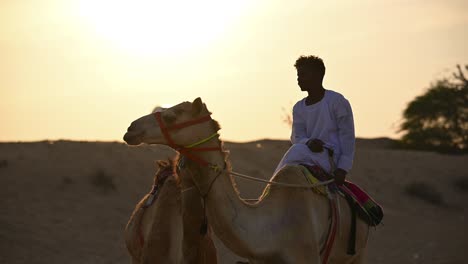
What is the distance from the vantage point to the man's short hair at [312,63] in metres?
9.73

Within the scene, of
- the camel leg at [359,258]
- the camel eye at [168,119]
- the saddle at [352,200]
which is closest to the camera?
the camel eye at [168,119]

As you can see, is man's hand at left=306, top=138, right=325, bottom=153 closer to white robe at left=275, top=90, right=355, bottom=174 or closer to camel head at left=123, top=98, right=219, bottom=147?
white robe at left=275, top=90, right=355, bottom=174

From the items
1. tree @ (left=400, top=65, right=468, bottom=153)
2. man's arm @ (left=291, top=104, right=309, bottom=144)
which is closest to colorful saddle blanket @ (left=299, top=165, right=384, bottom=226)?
man's arm @ (left=291, top=104, right=309, bottom=144)

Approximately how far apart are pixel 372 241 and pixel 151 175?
7.34 m

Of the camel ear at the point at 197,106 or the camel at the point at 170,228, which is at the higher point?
the camel ear at the point at 197,106

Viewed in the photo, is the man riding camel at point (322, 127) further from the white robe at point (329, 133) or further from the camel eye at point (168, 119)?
the camel eye at point (168, 119)

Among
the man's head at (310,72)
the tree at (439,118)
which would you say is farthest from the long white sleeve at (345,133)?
the tree at (439,118)

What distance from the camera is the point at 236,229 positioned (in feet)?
27.5

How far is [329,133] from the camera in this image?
977cm

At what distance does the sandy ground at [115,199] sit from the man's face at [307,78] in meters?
12.3

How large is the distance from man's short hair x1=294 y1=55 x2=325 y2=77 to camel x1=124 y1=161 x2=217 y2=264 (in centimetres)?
157

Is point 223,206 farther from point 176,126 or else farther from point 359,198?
point 359,198

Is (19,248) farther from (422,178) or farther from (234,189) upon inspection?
(422,178)

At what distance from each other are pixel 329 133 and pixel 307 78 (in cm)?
56
